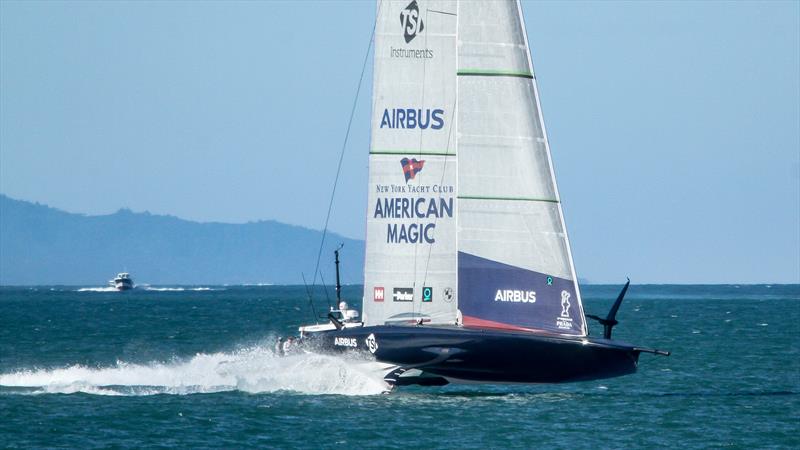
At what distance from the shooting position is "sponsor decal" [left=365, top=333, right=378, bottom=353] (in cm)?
3170

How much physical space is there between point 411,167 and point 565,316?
185 inches

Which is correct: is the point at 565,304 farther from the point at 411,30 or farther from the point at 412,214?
the point at 411,30

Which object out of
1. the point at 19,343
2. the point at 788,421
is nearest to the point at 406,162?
the point at 788,421

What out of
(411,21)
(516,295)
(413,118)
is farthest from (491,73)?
(516,295)

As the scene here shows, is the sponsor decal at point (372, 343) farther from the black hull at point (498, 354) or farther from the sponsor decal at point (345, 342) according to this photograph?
the sponsor decal at point (345, 342)

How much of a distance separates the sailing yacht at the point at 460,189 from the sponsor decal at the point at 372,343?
22mm

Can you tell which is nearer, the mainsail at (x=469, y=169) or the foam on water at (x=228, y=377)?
the mainsail at (x=469, y=169)

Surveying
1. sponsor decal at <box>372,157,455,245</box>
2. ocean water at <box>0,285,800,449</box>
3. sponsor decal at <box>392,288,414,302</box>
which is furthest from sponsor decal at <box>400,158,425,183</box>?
Result: ocean water at <box>0,285,800,449</box>

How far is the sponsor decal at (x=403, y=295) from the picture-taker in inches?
1278

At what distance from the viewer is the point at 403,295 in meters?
32.5

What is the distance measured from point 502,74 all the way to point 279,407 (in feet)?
29.0

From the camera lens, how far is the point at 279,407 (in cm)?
3216

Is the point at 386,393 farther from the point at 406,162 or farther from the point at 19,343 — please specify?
the point at 19,343

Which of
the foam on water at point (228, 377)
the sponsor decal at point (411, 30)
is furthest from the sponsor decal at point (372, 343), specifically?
the sponsor decal at point (411, 30)
